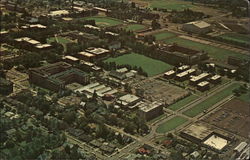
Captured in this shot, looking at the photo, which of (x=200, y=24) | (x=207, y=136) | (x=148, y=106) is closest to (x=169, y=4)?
(x=200, y=24)

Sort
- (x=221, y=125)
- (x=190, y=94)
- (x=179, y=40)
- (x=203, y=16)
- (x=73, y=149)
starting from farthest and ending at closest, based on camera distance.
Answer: (x=203, y=16), (x=179, y=40), (x=190, y=94), (x=221, y=125), (x=73, y=149)

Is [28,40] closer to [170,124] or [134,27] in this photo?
[134,27]

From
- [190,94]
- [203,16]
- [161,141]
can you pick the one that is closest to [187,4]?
[203,16]

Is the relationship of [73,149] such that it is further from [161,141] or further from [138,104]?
[138,104]

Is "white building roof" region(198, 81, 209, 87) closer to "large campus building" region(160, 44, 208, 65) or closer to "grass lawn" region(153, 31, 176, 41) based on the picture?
"large campus building" region(160, 44, 208, 65)

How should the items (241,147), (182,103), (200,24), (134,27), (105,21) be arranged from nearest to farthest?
1. (241,147)
2. (182,103)
3. (200,24)
4. (134,27)
5. (105,21)

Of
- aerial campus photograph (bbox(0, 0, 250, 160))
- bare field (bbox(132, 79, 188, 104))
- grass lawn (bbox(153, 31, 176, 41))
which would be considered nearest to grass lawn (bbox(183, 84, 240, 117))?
aerial campus photograph (bbox(0, 0, 250, 160))

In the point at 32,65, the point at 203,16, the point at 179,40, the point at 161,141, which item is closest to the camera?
the point at 161,141
